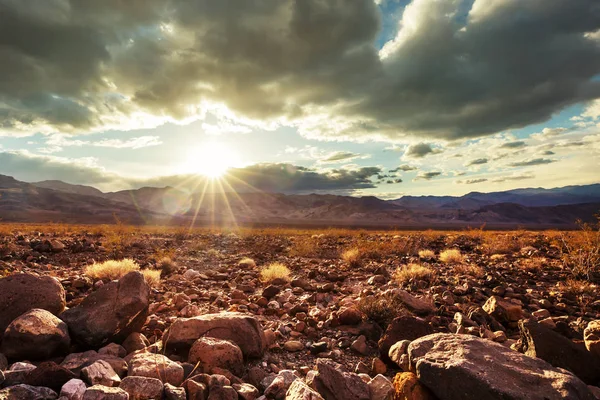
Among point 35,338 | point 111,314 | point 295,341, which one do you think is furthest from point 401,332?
point 35,338

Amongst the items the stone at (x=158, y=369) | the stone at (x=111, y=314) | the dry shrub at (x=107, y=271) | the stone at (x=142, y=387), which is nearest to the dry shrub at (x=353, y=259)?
the dry shrub at (x=107, y=271)

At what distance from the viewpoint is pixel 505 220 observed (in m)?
147

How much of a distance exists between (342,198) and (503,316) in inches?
6824

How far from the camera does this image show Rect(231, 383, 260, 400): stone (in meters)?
3.38

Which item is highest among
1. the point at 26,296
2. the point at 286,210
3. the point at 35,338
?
the point at 26,296

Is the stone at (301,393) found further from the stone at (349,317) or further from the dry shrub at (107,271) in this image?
the dry shrub at (107,271)

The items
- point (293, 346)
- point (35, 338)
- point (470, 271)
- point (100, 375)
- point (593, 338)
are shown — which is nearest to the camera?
point (100, 375)

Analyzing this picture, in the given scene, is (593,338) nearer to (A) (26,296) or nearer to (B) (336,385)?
(B) (336,385)

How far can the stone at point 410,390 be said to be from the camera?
335 centimetres

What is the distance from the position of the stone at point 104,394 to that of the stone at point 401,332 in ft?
11.0

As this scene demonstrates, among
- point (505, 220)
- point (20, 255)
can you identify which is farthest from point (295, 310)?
point (505, 220)

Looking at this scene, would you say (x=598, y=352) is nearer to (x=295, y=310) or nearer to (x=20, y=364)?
(x=295, y=310)

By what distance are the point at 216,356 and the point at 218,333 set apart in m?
0.53

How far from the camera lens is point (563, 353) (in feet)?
13.1
